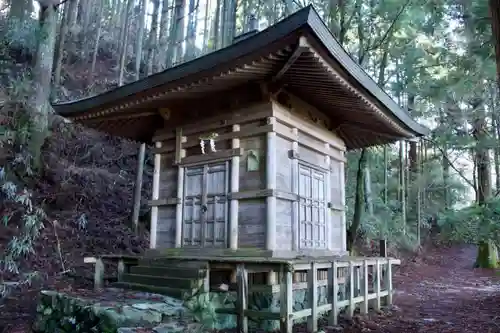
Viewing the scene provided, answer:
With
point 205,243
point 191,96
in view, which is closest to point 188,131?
point 191,96

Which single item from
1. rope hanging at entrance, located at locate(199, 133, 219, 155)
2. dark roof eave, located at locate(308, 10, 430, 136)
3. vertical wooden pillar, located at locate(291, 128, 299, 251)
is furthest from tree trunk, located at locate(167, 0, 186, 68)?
dark roof eave, located at locate(308, 10, 430, 136)

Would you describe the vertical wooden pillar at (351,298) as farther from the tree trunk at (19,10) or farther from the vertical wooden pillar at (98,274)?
the tree trunk at (19,10)

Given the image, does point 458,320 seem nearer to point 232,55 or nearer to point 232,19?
point 232,55

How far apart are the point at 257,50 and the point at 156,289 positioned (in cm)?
384

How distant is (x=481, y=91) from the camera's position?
13102 mm

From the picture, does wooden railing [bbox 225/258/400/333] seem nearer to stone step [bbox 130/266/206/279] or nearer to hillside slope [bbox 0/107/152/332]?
stone step [bbox 130/266/206/279]

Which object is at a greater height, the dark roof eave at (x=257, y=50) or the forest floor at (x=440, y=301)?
the dark roof eave at (x=257, y=50)

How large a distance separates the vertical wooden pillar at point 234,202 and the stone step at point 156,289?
1.15 meters

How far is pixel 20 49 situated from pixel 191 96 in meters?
11.1

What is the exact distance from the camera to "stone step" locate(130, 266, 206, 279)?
587cm

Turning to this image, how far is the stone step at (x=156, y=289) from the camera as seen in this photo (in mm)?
5734

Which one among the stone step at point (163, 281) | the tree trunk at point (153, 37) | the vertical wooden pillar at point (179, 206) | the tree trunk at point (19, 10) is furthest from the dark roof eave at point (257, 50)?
the tree trunk at point (19, 10)

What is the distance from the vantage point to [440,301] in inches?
364

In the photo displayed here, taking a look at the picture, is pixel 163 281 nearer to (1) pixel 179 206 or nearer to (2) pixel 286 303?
(1) pixel 179 206
